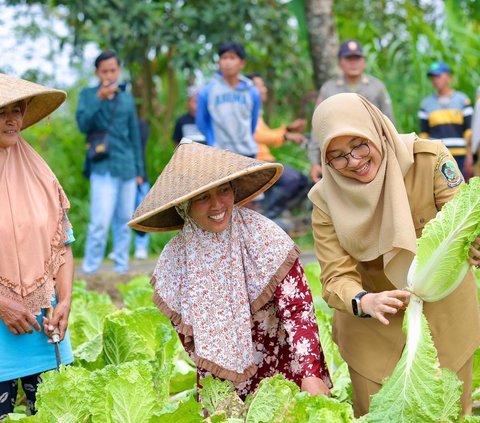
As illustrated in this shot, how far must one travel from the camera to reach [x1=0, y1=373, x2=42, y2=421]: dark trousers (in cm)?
379

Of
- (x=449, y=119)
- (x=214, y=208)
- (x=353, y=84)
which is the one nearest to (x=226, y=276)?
(x=214, y=208)

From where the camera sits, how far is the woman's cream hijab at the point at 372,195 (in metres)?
3.42

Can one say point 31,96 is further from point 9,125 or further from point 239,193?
point 239,193

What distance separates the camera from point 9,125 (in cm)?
371

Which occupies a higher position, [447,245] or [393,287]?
[447,245]

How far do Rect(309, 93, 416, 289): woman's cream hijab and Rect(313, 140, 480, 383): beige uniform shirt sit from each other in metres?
0.08

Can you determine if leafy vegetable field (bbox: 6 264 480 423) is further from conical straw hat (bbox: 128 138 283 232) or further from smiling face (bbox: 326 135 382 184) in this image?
smiling face (bbox: 326 135 382 184)

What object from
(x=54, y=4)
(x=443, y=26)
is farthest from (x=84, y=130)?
(x=443, y=26)

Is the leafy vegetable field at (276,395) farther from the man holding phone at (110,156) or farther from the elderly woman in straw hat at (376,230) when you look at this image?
the man holding phone at (110,156)

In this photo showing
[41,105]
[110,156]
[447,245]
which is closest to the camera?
[447,245]

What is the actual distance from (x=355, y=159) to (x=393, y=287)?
0.58 m

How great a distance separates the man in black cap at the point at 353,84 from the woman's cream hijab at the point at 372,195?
4025mm

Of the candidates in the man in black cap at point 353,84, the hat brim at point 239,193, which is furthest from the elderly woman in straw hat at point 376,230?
the man in black cap at point 353,84

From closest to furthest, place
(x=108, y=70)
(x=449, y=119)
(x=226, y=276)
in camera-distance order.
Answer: (x=226, y=276) → (x=108, y=70) → (x=449, y=119)
